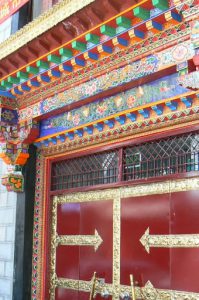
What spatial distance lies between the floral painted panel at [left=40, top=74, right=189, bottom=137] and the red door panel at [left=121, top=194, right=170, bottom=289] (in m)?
A: 1.00

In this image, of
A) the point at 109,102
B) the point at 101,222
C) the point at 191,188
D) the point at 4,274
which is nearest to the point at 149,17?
the point at 109,102

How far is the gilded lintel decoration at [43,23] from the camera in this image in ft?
16.1

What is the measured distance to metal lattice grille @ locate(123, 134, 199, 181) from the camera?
15.6ft

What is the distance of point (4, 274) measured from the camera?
22.2ft

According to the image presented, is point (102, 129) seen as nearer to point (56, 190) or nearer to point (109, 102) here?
point (109, 102)

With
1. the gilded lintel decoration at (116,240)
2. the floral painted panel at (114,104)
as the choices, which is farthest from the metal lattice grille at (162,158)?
the floral painted panel at (114,104)

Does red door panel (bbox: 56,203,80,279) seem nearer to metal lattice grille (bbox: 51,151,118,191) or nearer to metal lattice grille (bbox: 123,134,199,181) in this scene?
metal lattice grille (bbox: 51,151,118,191)

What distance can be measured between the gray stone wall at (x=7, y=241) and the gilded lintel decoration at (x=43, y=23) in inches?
83.8

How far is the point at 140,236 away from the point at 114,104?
4.83 feet

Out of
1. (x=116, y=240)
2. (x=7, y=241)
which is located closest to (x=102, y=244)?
(x=116, y=240)

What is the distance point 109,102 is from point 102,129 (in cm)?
34

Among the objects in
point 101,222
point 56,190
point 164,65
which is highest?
point 164,65

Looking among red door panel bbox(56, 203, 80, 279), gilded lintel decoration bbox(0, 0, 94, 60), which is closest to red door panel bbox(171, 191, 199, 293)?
red door panel bbox(56, 203, 80, 279)

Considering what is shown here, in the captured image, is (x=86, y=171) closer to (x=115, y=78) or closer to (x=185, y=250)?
(x=115, y=78)
